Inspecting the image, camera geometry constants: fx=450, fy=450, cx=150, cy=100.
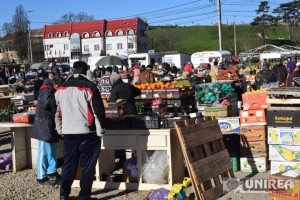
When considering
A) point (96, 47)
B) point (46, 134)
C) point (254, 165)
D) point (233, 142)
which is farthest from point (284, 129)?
point (96, 47)

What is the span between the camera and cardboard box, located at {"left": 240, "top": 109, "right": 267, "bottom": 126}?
7.30m

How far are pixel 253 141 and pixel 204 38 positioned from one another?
299 ft

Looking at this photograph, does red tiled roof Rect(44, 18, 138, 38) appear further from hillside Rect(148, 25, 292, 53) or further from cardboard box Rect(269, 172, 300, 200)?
cardboard box Rect(269, 172, 300, 200)

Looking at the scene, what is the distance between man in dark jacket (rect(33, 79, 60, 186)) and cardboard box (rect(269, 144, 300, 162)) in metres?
3.25

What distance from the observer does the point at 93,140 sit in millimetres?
5824

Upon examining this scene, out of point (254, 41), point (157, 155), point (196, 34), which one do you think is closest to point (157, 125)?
point (157, 155)

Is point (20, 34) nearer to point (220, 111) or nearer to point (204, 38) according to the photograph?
point (204, 38)

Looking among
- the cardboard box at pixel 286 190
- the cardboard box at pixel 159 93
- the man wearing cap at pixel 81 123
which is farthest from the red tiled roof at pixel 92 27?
the cardboard box at pixel 286 190

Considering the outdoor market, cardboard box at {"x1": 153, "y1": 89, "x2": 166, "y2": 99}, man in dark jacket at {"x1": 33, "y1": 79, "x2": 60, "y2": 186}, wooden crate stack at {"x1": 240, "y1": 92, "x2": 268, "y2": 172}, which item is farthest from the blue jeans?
cardboard box at {"x1": 153, "y1": 89, "x2": 166, "y2": 99}

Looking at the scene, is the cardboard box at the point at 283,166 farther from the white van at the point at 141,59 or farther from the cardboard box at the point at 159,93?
the white van at the point at 141,59

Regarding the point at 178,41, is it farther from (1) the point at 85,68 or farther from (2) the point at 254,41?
(1) the point at 85,68

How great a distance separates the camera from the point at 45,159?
6.98 metres

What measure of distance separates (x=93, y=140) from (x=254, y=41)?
85.0 metres

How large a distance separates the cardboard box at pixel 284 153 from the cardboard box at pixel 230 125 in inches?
36.9
